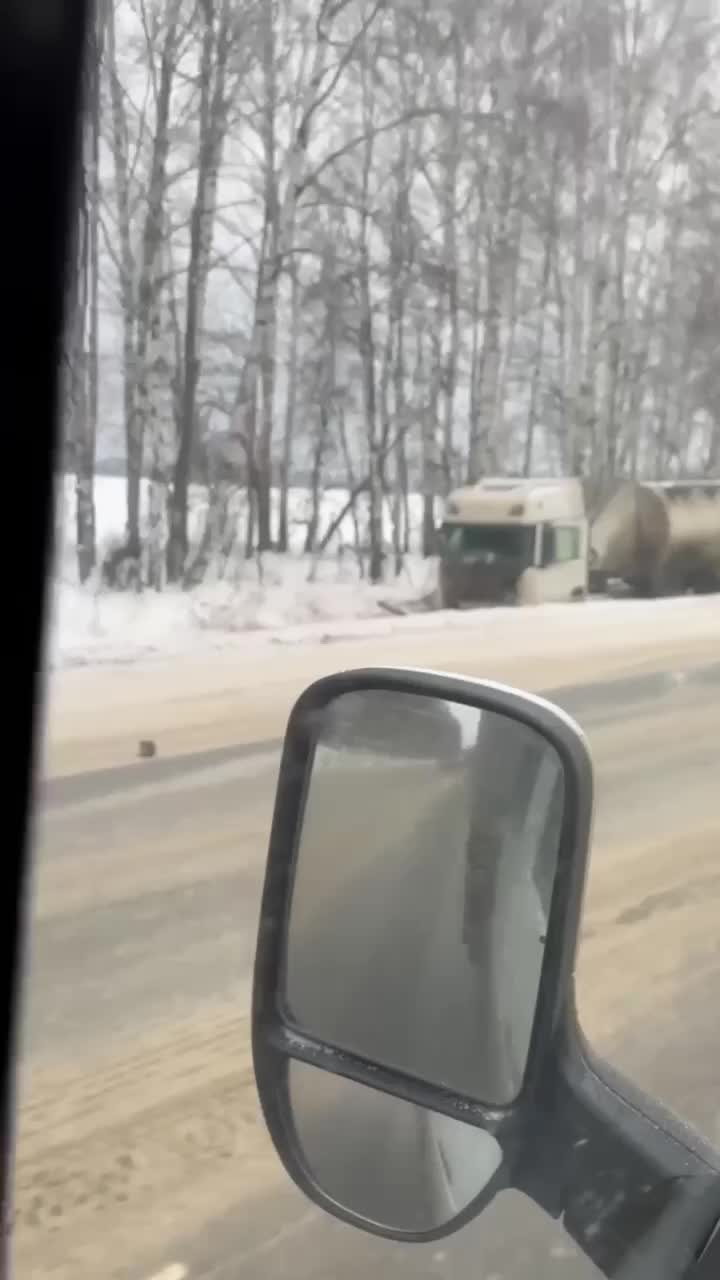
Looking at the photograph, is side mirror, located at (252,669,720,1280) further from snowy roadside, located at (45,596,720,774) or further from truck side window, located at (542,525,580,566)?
truck side window, located at (542,525,580,566)

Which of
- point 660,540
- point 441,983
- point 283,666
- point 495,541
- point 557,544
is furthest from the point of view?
point 660,540

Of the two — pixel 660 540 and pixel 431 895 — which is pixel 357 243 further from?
pixel 431 895

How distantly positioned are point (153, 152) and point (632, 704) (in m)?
4.30

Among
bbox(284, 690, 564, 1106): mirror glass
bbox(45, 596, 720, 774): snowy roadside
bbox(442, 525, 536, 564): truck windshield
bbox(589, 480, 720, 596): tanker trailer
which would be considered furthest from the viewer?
bbox(589, 480, 720, 596): tanker trailer

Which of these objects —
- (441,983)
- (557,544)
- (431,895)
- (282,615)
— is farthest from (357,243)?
(441,983)

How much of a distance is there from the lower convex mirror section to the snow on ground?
14.0ft

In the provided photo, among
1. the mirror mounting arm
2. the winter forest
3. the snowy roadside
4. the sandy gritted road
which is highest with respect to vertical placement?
the winter forest

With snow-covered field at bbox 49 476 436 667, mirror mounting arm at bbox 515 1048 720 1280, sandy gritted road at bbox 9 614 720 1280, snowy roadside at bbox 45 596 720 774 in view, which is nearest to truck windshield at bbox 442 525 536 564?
snow-covered field at bbox 49 476 436 667

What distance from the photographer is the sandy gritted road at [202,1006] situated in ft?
5.71

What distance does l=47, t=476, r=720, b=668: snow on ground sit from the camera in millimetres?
5973

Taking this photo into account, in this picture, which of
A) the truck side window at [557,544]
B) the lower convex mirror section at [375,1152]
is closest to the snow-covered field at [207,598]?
the truck side window at [557,544]

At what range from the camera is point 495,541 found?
277 inches

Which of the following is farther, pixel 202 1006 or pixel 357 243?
pixel 357 243

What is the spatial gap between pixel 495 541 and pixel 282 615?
1468mm
